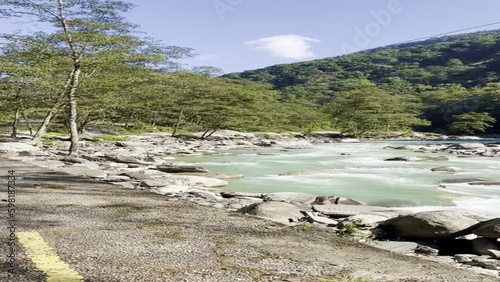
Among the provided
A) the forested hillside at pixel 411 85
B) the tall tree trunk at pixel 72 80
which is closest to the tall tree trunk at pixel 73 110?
the tall tree trunk at pixel 72 80

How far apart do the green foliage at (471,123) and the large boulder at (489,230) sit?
249ft

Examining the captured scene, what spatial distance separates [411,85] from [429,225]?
142805mm

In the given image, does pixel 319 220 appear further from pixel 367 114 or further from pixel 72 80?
pixel 367 114

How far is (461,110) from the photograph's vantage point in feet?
279

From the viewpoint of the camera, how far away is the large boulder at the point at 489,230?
233 inches

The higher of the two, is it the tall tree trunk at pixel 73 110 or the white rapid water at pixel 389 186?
the tall tree trunk at pixel 73 110

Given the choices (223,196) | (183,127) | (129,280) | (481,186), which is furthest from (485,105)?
Result: (129,280)

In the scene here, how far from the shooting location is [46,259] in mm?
4375

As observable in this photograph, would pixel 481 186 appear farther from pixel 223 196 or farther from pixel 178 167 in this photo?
pixel 178 167

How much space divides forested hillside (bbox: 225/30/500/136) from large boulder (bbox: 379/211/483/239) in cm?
5751

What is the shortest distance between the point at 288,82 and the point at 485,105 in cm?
9796

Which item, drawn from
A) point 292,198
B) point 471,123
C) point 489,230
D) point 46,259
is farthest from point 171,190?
point 471,123

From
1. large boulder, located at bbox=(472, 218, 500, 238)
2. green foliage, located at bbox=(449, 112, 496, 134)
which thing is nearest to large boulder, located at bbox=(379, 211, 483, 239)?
→ large boulder, located at bbox=(472, 218, 500, 238)

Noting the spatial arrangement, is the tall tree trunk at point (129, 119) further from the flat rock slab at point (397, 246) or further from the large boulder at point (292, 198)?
the flat rock slab at point (397, 246)
